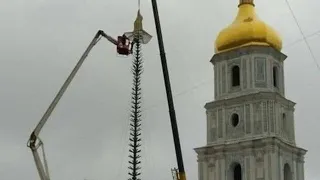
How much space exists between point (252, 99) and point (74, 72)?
28.2 m

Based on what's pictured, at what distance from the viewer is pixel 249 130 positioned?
57625 mm

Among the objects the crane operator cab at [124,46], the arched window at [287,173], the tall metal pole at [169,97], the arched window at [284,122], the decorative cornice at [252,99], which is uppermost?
the decorative cornice at [252,99]

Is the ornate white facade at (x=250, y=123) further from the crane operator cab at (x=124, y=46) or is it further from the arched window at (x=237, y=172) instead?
the crane operator cab at (x=124, y=46)

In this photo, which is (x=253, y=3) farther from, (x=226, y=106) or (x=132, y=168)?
(x=132, y=168)

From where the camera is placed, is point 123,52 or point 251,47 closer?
point 123,52

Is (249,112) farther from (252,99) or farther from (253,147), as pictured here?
(253,147)

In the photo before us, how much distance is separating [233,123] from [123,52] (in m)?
31.3

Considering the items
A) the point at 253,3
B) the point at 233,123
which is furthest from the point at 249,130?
the point at 253,3

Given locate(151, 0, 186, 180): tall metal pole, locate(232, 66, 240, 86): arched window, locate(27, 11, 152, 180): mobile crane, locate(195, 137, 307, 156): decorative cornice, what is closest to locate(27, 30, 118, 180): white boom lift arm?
locate(27, 11, 152, 180): mobile crane

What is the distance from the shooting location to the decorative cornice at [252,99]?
2279 inches

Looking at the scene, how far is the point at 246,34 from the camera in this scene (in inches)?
2366

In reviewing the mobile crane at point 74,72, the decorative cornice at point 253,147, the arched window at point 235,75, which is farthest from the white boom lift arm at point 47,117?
the arched window at point 235,75

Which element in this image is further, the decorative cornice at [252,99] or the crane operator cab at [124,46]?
the decorative cornice at [252,99]

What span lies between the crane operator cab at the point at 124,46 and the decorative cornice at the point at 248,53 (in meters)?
31.7
